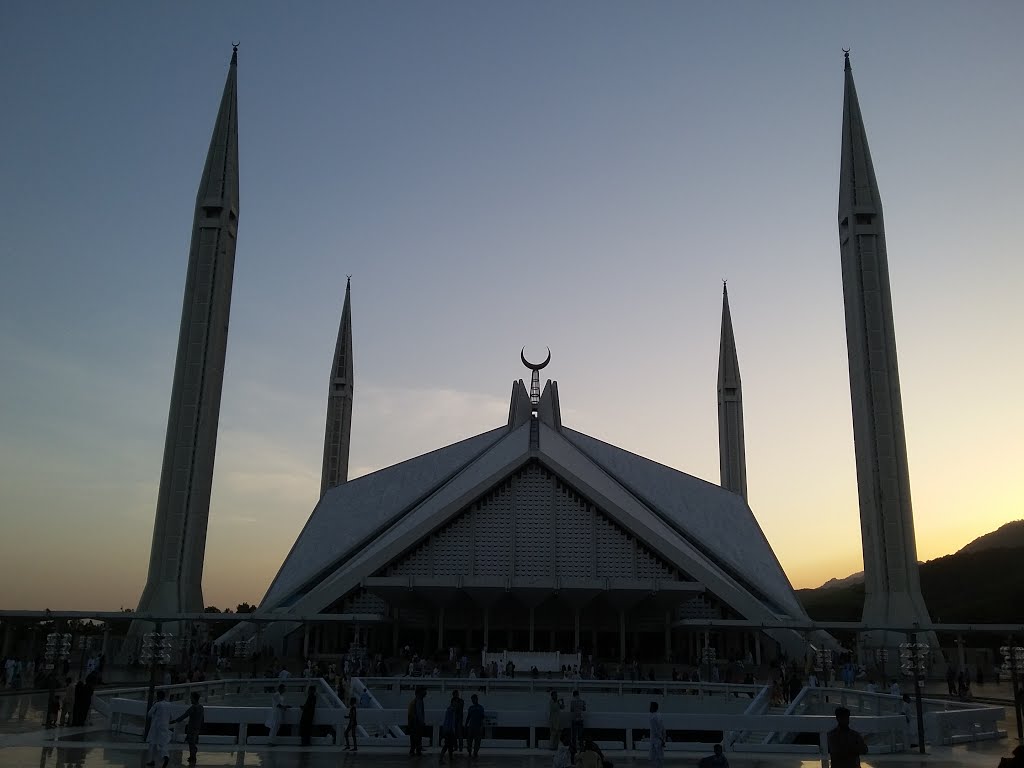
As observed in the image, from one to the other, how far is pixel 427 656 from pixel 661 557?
20.9ft

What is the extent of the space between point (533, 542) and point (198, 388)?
9.49 metres

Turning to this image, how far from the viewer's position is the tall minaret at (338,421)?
37466 millimetres

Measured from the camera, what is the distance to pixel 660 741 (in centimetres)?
754

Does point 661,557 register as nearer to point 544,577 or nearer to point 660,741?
point 544,577

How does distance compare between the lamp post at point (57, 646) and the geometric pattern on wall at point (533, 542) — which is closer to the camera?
the lamp post at point (57, 646)

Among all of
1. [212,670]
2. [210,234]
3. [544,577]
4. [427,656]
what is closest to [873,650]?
[544,577]

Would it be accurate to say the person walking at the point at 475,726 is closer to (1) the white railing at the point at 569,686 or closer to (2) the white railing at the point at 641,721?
(2) the white railing at the point at 641,721

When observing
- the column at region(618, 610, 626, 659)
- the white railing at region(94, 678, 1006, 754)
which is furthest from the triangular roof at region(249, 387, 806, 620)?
the white railing at region(94, 678, 1006, 754)

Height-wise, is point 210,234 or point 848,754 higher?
point 210,234

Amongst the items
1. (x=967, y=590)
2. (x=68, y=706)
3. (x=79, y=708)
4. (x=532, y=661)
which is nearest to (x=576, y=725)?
(x=79, y=708)

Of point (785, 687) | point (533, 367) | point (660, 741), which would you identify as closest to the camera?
point (660, 741)

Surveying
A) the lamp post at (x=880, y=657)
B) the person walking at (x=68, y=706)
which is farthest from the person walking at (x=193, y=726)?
the lamp post at (x=880, y=657)

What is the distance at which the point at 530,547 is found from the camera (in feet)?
77.0

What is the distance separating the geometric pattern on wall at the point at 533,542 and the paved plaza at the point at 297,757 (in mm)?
13507
